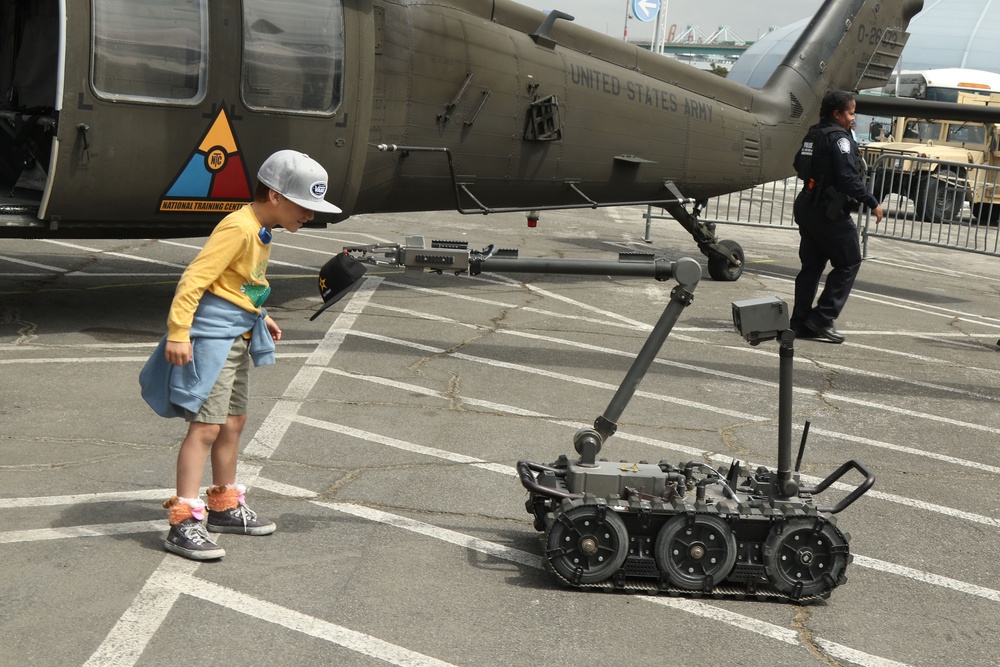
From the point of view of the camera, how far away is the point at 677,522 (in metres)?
4.27

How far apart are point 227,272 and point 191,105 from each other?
3.81 m

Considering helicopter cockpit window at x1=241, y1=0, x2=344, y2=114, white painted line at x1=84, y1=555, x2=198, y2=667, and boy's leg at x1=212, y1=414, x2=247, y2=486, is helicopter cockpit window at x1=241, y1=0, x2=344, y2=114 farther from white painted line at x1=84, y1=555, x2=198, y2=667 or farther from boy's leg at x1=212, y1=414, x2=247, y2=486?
white painted line at x1=84, y1=555, x2=198, y2=667

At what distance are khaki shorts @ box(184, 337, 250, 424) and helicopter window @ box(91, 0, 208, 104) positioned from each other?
369 cm

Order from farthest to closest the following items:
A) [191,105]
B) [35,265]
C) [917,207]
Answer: [917,207]
[35,265]
[191,105]

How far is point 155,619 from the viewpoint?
389cm

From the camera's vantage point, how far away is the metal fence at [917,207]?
15609 mm

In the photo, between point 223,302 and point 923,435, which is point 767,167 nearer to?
point 923,435

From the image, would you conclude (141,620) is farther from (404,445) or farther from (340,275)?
(404,445)

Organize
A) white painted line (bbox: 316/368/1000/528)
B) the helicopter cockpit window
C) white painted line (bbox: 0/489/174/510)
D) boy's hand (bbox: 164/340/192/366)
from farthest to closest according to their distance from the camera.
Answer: the helicopter cockpit window, white painted line (bbox: 316/368/1000/528), white painted line (bbox: 0/489/174/510), boy's hand (bbox: 164/340/192/366)

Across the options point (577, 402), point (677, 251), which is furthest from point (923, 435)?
point (677, 251)

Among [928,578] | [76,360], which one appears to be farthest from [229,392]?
[76,360]

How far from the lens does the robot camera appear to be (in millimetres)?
4363

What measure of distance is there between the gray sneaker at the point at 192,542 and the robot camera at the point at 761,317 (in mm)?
2241

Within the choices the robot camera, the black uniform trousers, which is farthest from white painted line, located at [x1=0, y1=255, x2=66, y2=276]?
the robot camera
